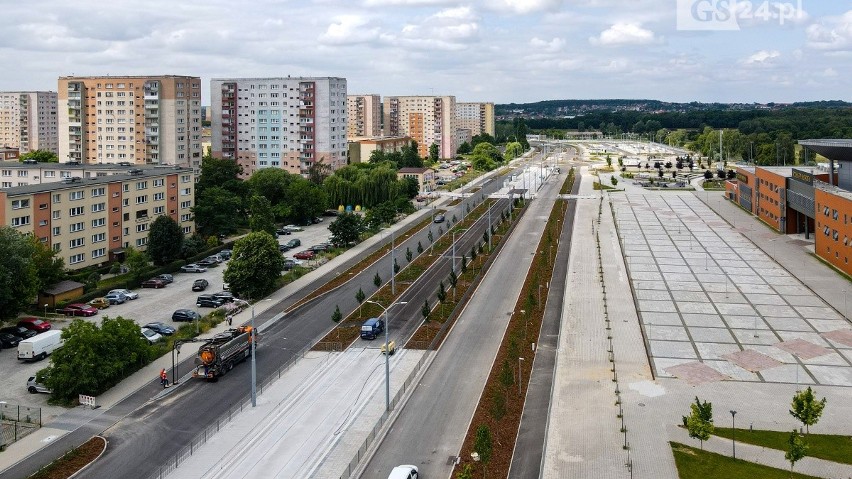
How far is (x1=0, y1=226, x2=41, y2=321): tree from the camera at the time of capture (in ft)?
121

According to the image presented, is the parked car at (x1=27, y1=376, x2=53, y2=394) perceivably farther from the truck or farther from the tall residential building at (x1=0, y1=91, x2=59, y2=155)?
the tall residential building at (x1=0, y1=91, x2=59, y2=155)

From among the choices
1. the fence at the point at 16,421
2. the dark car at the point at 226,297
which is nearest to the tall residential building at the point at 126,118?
the dark car at the point at 226,297

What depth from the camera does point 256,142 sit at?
103 m

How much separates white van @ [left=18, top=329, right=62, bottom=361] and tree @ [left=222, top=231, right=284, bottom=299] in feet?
37.4

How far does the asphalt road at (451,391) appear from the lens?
2462cm

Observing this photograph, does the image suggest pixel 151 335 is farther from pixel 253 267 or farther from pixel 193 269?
pixel 193 269

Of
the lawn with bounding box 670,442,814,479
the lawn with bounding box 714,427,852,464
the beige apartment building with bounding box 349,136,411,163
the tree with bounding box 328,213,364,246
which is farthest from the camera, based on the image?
the beige apartment building with bounding box 349,136,411,163

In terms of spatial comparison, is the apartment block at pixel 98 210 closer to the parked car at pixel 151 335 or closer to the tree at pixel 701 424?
the parked car at pixel 151 335

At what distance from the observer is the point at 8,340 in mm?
37594

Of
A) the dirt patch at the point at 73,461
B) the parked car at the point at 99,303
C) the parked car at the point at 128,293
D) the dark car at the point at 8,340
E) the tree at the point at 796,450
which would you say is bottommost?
the dirt patch at the point at 73,461

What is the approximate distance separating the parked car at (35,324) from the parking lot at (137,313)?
90 cm

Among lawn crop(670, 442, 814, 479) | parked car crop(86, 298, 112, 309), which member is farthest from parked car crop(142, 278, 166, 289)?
lawn crop(670, 442, 814, 479)

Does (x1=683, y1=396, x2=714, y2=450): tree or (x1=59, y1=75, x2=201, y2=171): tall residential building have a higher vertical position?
(x1=59, y1=75, x2=201, y2=171): tall residential building

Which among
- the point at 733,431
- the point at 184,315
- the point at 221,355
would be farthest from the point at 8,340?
the point at 733,431
